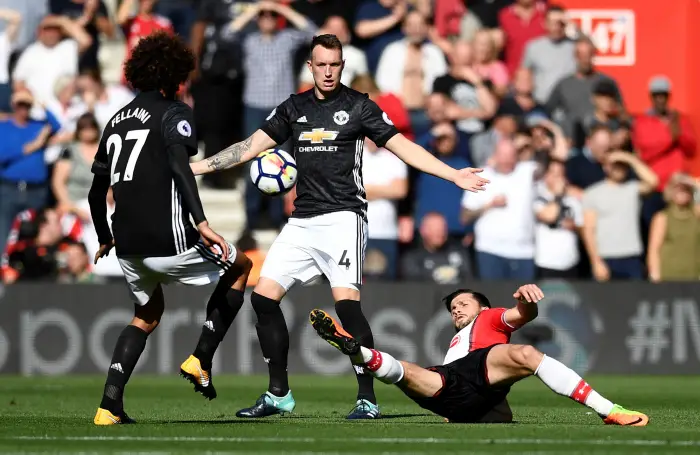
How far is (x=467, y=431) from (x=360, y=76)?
9053 millimetres

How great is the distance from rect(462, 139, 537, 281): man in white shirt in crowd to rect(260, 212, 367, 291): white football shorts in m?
6.80

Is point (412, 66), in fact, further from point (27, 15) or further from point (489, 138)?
point (27, 15)

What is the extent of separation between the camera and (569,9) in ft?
63.0

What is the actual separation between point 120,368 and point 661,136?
10.6 m

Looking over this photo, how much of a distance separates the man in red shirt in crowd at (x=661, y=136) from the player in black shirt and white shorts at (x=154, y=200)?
989 cm

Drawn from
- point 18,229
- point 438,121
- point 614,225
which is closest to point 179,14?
point 18,229

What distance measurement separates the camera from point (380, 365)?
8461 millimetres

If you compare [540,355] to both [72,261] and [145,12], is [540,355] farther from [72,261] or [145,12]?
[145,12]

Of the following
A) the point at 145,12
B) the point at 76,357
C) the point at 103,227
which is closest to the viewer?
the point at 103,227

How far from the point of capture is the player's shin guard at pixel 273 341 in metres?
9.35

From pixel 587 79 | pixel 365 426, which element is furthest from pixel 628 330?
pixel 365 426

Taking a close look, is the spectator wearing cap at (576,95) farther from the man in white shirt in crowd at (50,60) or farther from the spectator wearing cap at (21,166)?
the spectator wearing cap at (21,166)

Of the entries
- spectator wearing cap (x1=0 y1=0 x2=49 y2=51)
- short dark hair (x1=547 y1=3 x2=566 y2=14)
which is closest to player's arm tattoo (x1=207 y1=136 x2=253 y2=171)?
spectator wearing cap (x1=0 y1=0 x2=49 y2=51)

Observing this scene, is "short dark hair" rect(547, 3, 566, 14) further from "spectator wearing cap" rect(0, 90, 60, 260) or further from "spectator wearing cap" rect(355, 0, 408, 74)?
"spectator wearing cap" rect(0, 90, 60, 260)
